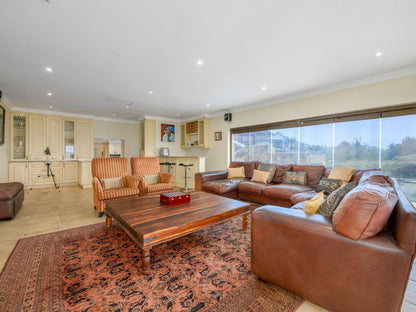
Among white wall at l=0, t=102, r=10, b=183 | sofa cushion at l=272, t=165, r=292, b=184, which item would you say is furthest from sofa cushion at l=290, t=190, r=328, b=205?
white wall at l=0, t=102, r=10, b=183

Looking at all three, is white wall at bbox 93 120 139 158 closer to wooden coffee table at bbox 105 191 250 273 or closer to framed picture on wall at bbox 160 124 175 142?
framed picture on wall at bbox 160 124 175 142

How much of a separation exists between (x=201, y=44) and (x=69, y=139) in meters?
6.46

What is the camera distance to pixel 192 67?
304 centimetres

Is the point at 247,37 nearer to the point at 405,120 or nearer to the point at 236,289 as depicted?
the point at 236,289

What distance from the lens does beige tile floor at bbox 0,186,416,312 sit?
153 centimetres

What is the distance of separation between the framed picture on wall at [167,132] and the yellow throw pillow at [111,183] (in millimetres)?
3803

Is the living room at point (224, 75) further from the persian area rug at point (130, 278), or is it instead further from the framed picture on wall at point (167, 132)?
the framed picture on wall at point (167, 132)

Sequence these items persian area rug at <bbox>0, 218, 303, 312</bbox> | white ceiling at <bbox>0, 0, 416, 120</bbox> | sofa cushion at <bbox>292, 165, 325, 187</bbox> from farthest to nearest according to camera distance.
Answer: sofa cushion at <bbox>292, 165, 325, 187</bbox>, white ceiling at <bbox>0, 0, 416, 120</bbox>, persian area rug at <bbox>0, 218, 303, 312</bbox>

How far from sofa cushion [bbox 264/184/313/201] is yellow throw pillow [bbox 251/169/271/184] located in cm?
47

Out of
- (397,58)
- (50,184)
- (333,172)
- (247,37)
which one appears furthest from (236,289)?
(50,184)

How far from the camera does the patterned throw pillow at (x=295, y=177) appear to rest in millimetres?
3735

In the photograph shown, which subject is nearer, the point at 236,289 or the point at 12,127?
the point at 236,289

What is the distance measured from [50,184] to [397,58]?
9126mm

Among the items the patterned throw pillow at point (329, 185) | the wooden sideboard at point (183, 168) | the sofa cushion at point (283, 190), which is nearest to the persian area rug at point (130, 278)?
the sofa cushion at point (283, 190)
